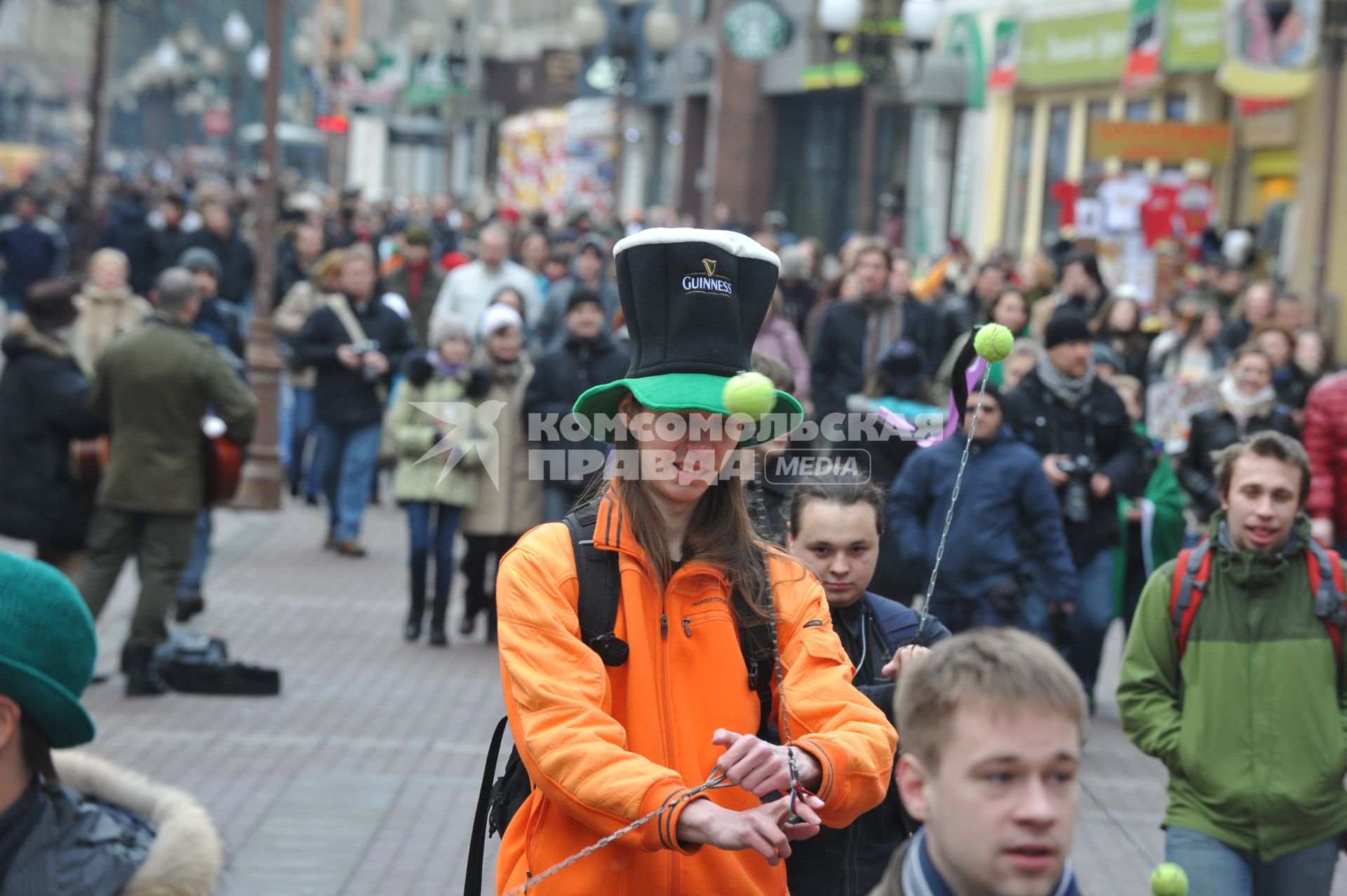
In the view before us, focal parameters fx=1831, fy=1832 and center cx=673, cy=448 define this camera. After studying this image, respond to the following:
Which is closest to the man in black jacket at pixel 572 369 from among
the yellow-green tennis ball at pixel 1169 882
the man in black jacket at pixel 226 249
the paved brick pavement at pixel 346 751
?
the paved brick pavement at pixel 346 751

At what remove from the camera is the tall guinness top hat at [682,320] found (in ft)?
10.3

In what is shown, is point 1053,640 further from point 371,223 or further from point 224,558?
point 371,223

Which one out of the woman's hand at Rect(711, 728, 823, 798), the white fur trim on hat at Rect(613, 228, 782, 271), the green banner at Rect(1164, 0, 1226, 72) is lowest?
the woman's hand at Rect(711, 728, 823, 798)

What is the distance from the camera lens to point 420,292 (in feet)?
50.2

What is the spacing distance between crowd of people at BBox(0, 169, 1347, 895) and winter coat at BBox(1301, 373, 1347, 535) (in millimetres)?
18

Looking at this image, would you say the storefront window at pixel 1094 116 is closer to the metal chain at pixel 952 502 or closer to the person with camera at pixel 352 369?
the person with camera at pixel 352 369

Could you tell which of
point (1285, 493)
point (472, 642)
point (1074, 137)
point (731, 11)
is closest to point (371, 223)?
point (731, 11)

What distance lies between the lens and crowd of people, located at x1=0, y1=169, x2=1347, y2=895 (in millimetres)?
3131

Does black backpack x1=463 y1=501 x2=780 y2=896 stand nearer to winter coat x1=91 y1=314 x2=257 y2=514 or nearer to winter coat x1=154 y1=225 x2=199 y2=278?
winter coat x1=91 y1=314 x2=257 y2=514

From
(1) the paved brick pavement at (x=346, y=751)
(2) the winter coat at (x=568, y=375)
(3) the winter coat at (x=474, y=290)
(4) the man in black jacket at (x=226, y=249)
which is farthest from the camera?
(4) the man in black jacket at (x=226, y=249)

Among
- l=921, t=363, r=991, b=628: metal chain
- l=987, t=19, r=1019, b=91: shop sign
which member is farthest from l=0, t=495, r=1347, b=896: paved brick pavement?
l=987, t=19, r=1019, b=91: shop sign

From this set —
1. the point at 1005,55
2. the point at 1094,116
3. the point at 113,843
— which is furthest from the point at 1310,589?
the point at 1005,55

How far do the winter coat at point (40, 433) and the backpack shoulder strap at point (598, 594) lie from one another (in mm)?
6321

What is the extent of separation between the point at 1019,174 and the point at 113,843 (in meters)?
26.7
